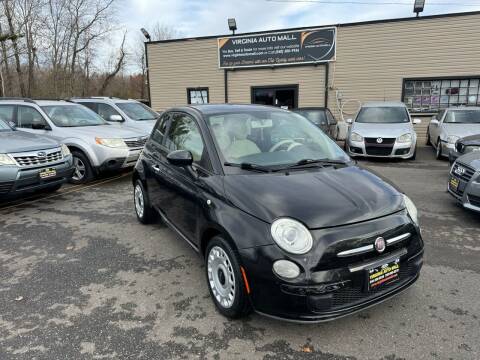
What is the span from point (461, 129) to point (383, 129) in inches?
78.7

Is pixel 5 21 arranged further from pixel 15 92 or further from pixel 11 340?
pixel 11 340

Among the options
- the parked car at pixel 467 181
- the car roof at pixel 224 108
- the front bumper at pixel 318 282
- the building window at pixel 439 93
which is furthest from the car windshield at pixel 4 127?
the building window at pixel 439 93

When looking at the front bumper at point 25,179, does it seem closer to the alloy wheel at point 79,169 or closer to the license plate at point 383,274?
the alloy wheel at point 79,169

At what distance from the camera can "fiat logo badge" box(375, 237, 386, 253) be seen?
236 cm

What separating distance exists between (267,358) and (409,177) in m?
6.62

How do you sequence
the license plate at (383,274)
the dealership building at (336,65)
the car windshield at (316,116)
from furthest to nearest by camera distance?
the dealership building at (336,65)
the car windshield at (316,116)
the license plate at (383,274)

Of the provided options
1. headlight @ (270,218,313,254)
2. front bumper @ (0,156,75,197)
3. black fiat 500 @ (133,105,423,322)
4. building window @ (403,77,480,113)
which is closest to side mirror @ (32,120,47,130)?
front bumper @ (0,156,75,197)

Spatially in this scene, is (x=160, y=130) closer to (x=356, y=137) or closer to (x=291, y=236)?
(x=291, y=236)

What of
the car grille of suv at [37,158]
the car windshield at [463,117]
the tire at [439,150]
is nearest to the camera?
the car grille of suv at [37,158]

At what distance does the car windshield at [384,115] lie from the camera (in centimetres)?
1047

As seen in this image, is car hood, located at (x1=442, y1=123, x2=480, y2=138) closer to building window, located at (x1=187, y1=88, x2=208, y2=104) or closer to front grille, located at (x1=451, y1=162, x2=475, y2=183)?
front grille, located at (x1=451, y1=162, x2=475, y2=183)

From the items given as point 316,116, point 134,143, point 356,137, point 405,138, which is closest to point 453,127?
point 405,138

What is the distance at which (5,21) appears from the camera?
24562 mm

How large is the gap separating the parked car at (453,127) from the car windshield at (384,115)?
1042 millimetres
